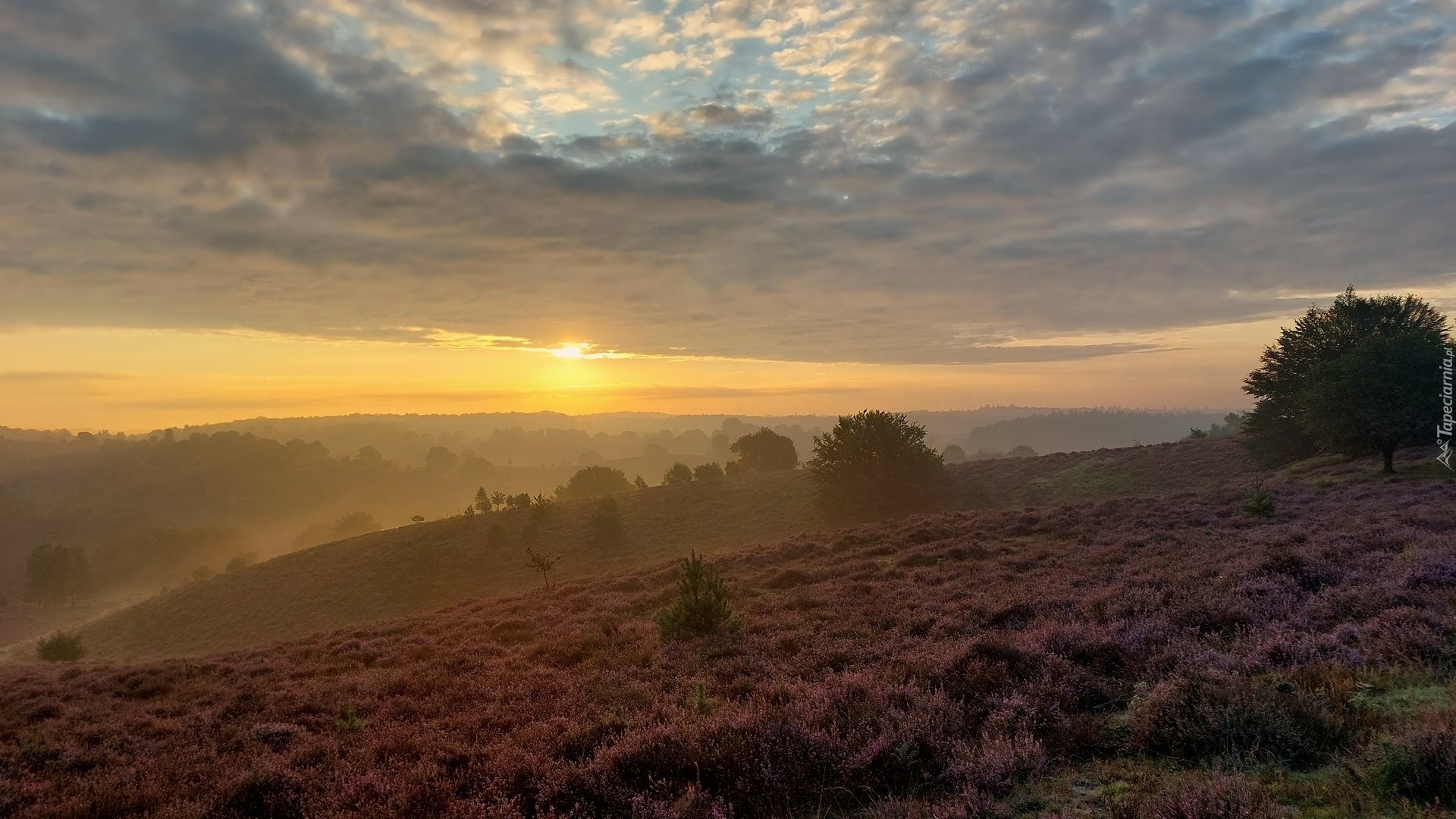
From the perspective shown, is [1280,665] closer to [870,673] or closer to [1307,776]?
[1307,776]

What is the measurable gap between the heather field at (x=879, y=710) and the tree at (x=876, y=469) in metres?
35.7

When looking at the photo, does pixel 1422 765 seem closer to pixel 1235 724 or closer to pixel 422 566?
pixel 1235 724

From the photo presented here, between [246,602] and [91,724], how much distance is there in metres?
48.1

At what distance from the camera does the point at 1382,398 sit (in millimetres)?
31547

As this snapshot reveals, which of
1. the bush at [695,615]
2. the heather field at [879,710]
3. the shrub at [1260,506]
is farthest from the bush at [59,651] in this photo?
the shrub at [1260,506]

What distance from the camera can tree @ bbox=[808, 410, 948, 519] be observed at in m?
53.8

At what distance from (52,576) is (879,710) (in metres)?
119

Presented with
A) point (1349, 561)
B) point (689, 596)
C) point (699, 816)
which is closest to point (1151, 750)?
point (699, 816)

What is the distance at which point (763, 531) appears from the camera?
168ft

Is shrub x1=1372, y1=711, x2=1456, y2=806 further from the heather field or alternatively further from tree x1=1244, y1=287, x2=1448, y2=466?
tree x1=1244, y1=287, x2=1448, y2=466

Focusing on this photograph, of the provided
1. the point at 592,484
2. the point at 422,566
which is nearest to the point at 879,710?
the point at 422,566

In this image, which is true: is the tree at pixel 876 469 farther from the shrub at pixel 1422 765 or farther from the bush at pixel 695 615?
the shrub at pixel 1422 765

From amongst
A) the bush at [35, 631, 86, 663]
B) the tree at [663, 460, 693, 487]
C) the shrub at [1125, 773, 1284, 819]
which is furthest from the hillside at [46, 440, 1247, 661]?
the shrub at [1125, 773, 1284, 819]

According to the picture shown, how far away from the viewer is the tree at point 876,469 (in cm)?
5375
